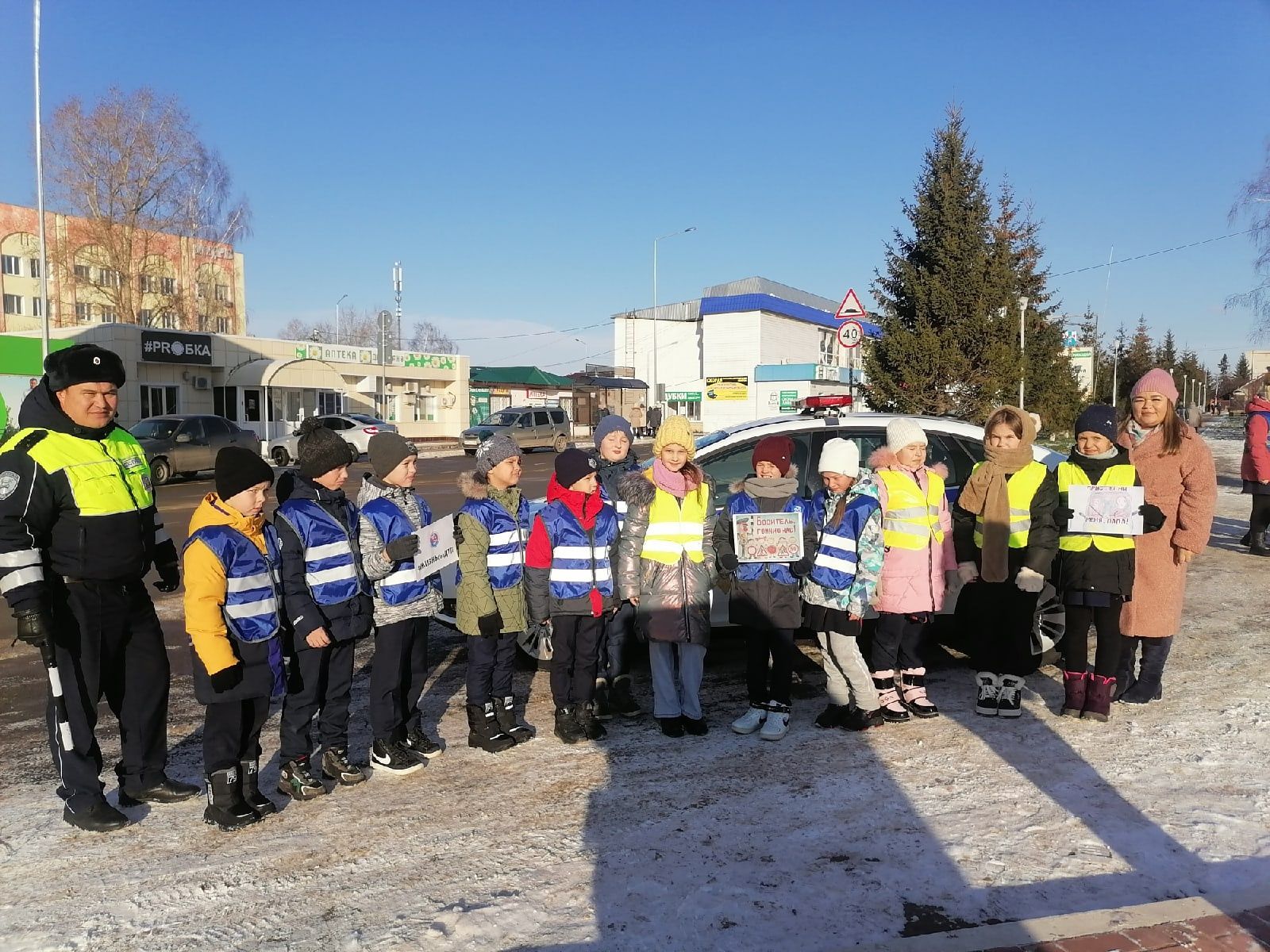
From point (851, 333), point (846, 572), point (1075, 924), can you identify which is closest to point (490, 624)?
point (846, 572)

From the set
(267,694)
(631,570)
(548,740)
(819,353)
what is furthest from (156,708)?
(819,353)

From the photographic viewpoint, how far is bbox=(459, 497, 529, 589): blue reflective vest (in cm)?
462

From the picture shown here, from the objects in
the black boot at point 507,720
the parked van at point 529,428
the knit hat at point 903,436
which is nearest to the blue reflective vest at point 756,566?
the knit hat at point 903,436

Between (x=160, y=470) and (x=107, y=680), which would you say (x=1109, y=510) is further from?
(x=160, y=470)

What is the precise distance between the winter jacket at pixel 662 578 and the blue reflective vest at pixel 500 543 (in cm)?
58

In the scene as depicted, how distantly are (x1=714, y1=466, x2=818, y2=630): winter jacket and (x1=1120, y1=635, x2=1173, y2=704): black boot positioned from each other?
212 cm

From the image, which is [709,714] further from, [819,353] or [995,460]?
[819,353]

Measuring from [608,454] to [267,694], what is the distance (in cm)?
243

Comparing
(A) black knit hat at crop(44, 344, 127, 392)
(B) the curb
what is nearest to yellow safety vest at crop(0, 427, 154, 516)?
(A) black knit hat at crop(44, 344, 127, 392)

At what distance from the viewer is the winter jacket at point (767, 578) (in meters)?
4.76

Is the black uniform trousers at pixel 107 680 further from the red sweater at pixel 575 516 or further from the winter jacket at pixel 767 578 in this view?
the winter jacket at pixel 767 578

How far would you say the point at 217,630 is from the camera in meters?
3.69

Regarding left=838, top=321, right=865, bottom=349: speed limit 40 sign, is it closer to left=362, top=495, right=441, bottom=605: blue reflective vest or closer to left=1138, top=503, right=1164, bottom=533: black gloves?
left=1138, top=503, right=1164, bottom=533: black gloves

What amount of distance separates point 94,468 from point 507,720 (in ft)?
7.72
